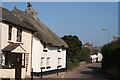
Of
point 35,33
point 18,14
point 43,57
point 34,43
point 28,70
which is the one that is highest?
point 18,14

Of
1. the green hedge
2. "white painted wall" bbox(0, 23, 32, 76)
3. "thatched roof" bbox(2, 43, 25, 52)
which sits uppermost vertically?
"white painted wall" bbox(0, 23, 32, 76)

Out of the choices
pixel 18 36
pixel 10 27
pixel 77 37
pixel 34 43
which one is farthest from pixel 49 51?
pixel 77 37

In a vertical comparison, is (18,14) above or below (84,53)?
above

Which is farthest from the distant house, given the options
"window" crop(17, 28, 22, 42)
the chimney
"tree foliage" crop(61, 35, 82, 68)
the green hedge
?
the green hedge

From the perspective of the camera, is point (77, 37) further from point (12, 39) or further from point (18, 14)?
point (12, 39)

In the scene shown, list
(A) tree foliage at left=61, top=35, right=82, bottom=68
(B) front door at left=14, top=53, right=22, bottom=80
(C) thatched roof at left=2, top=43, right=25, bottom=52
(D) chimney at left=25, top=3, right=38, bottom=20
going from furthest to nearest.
Answer: 1. (A) tree foliage at left=61, top=35, right=82, bottom=68
2. (D) chimney at left=25, top=3, right=38, bottom=20
3. (B) front door at left=14, top=53, right=22, bottom=80
4. (C) thatched roof at left=2, top=43, right=25, bottom=52

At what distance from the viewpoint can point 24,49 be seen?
53.8 ft

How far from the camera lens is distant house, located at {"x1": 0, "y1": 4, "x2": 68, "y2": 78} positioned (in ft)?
47.3

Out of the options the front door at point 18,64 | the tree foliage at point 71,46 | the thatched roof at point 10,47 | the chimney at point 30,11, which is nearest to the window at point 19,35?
the thatched roof at point 10,47

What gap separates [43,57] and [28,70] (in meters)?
2.52

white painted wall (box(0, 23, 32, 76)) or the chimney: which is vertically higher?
the chimney

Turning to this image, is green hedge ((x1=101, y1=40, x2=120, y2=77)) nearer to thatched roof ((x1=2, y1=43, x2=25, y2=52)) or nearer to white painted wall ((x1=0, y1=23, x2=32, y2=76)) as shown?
thatched roof ((x1=2, y1=43, x2=25, y2=52))

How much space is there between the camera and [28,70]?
58.6 feet

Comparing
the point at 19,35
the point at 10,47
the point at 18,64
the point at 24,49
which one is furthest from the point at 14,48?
the point at 19,35
